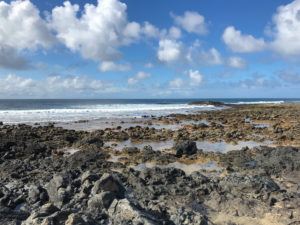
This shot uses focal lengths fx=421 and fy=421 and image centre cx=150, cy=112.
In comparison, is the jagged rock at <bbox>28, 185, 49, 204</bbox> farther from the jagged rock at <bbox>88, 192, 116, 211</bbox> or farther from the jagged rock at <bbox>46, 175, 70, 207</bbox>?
the jagged rock at <bbox>88, 192, 116, 211</bbox>

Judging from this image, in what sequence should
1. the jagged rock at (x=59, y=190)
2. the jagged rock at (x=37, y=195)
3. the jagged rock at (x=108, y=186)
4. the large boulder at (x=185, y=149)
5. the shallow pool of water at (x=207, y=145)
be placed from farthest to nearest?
the shallow pool of water at (x=207, y=145) → the large boulder at (x=185, y=149) → the jagged rock at (x=37, y=195) → the jagged rock at (x=59, y=190) → the jagged rock at (x=108, y=186)

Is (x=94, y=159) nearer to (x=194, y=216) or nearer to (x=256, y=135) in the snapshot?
(x=194, y=216)

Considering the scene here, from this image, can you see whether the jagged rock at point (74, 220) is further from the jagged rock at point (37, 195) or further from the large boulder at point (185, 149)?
the large boulder at point (185, 149)

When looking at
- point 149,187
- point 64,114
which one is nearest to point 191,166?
point 149,187

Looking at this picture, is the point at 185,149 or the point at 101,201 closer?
the point at 101,201

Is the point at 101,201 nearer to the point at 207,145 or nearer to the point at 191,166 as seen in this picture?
the point at 191,166

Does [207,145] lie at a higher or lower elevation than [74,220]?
lower

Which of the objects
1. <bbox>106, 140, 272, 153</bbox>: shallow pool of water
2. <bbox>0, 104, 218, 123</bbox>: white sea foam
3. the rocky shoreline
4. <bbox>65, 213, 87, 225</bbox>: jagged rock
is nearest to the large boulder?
the rocky shoreline

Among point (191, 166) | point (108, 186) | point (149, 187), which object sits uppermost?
point (108, 186)

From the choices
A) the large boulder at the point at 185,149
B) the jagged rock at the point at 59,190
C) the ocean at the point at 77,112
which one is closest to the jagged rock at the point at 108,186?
the jagged rock at the point at 59,190

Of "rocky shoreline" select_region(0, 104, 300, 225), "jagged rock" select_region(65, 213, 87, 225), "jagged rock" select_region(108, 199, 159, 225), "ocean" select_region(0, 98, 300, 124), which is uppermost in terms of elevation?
"jagged rock" select_region(65, 213, 87, 225)

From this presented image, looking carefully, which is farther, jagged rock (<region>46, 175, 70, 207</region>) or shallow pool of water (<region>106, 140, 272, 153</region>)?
shallow pool of water (<region>106, 140, 272, 153</region>)

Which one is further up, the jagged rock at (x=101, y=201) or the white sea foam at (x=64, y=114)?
the jagged rock at (x=101, y=201)

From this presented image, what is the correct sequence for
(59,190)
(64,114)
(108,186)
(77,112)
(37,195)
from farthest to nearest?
(77,112) < (64,114) < (37,195) < (59,190) < (108,186)
